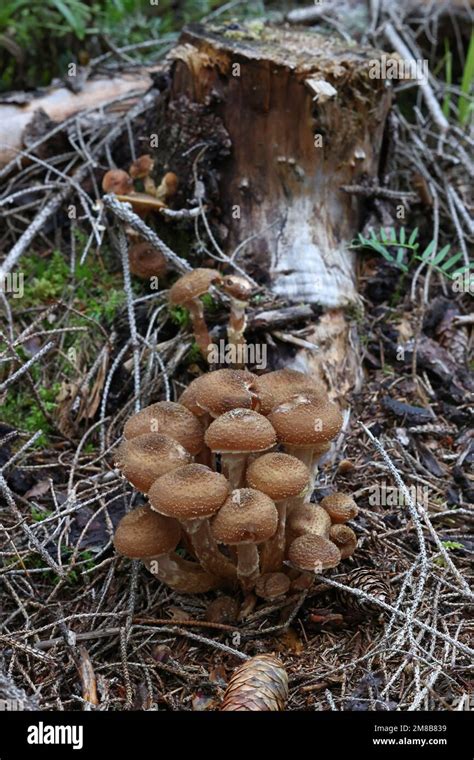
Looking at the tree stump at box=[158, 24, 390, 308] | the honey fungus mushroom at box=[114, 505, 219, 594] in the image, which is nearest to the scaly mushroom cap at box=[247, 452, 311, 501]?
the honey fungus mushroom at box=[114, 505, 219, 594]

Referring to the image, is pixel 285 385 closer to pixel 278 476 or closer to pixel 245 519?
pixel 278 476

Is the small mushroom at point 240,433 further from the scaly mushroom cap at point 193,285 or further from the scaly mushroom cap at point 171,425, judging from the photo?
the scaly mushroom cap at point 193,285

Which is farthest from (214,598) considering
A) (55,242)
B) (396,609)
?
(55,242)

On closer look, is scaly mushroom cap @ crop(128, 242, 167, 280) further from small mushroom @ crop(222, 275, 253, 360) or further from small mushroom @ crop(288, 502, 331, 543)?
small mushroom @ crop(288, 502, 331, 543)

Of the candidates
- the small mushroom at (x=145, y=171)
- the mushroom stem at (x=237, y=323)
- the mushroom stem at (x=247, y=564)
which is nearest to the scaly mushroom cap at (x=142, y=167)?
the small mushroom at (x=145, y=171)

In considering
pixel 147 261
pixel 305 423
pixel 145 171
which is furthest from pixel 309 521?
pixel 145 171
